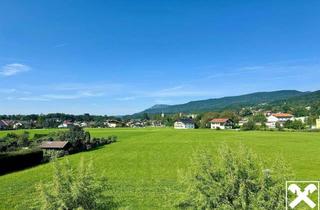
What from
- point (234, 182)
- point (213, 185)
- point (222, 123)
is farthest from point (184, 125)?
point (234, 182)

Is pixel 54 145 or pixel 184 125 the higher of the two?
pixel 184 125

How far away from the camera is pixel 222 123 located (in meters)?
140

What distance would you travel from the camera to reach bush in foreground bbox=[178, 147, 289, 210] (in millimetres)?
8070

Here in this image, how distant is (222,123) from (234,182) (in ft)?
441

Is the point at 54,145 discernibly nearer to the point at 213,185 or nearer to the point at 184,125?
the point at 213,185

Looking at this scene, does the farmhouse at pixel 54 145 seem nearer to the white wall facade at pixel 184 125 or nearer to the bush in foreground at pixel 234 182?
the bush in foreground at pixel 234 182

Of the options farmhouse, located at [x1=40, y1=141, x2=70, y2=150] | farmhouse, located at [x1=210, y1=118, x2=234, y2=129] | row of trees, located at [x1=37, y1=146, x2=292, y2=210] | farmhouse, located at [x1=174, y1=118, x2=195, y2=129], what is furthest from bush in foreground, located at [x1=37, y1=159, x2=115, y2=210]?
farmhouse, located at [x1=174, y1=118, x2=195, y2=129]

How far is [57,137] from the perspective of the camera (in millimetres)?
58188

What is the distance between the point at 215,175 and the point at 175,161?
30176mm

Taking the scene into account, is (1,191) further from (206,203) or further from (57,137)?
(57,137)

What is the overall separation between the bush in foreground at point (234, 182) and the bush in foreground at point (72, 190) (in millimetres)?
2531

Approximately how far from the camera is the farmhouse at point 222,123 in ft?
457
